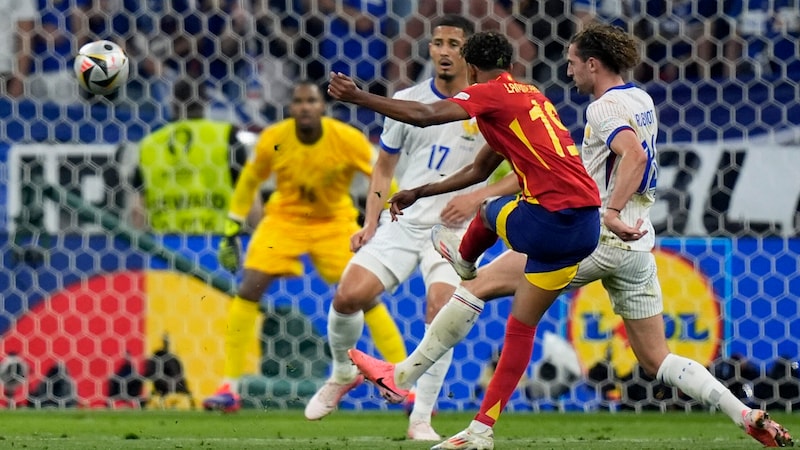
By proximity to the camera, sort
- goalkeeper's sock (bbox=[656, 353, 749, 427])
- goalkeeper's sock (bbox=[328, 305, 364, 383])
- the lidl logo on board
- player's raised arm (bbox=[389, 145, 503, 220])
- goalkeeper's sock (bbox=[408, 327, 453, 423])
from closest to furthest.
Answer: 1. goalkeeper's sock (bbox=[656, 353, 749, 427])
2. player's raised arm (bbox=[389, 145, 503, 220])
3. goalkeeper's sock (bbox=[408, 327, 453, 423])
4. goalkeeper's sock (bbox=[328, 305, 364, 383])
5. the lidl logo on board

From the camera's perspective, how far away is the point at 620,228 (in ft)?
15.8

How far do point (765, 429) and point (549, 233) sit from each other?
1.01 metres

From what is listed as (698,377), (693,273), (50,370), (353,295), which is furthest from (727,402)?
(50,370)

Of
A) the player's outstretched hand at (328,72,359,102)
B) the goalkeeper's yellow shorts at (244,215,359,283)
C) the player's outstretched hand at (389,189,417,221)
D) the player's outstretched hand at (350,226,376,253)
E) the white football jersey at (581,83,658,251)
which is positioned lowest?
the goalkeeper's yellow shorts at (244,215,359,283)

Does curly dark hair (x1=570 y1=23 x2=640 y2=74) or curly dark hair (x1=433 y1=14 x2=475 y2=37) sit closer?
curly dark hair (x1=570 y1=23 x2=640 y2=74)

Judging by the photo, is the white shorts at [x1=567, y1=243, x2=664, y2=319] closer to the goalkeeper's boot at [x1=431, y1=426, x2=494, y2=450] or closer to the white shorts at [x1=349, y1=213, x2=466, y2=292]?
the goalkeeper's boot at [x1=431, y1=426, x2=494, y2=450]

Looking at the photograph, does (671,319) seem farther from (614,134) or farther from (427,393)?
(614,134)

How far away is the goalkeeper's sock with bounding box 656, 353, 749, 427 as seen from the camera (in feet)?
16.1

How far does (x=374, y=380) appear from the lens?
5234 mm

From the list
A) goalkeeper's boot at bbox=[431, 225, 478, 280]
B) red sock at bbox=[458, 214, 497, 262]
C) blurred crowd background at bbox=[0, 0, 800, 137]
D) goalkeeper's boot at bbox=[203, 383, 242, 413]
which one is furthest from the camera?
blurred crowd background at bbox=[0, 0, 800, 137]

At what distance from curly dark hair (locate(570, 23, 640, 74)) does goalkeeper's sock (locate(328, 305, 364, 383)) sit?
1.94 meters

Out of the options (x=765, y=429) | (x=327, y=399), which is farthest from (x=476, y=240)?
(x=327, y=399)

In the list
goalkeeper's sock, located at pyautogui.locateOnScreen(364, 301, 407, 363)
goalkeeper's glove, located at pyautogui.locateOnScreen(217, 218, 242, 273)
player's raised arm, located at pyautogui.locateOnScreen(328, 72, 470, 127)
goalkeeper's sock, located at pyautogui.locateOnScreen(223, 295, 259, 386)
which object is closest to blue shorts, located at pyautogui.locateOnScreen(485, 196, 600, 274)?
player's raised arm, located at pyautogui.locateOnScreen(328, 72, 470, 127)

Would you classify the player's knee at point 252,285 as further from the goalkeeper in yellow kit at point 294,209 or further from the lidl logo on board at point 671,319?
the lidl logo on board at point 671,319
